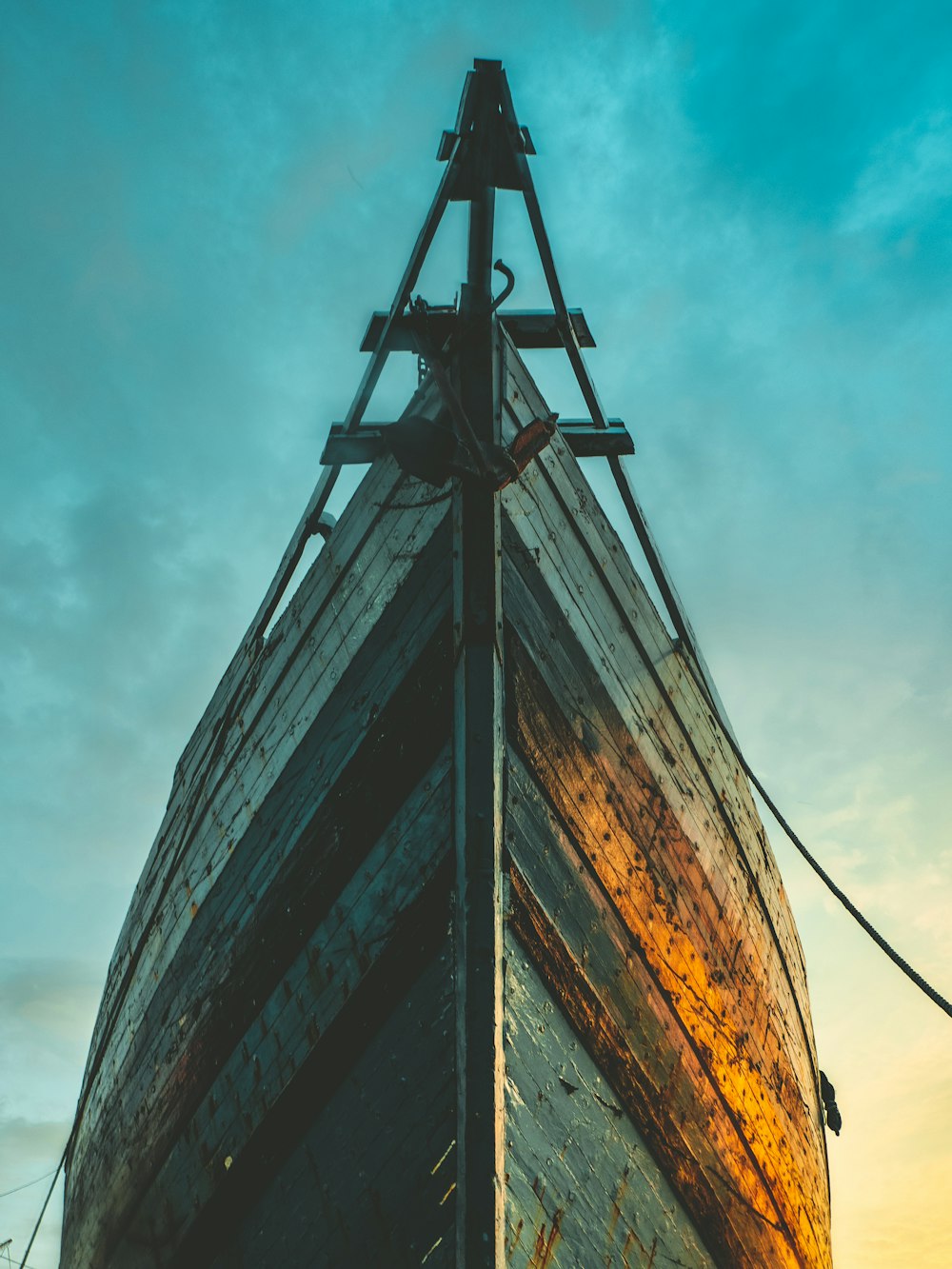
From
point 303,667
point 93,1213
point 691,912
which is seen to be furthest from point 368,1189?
point 93,1213

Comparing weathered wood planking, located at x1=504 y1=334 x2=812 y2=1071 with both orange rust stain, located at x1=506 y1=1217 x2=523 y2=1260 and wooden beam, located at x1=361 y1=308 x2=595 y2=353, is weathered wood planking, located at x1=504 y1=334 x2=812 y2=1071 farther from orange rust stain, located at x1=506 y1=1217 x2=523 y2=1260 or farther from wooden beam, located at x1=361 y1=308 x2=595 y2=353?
orange rust stain, located at x1=506 y1=1217 x2=523 y2=1260

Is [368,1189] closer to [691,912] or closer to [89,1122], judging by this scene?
[691,912]

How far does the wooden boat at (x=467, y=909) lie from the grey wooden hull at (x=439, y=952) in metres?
0.01

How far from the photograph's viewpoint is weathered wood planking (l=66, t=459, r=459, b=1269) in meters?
3.05

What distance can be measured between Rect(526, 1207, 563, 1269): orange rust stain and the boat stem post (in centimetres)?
19

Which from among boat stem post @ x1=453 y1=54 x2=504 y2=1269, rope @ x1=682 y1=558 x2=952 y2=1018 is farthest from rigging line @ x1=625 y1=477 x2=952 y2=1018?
boat stem post @ x1=453 y1=54 x2=504 y2=1269

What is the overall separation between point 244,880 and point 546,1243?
178 centimetres

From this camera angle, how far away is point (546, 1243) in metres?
2.26

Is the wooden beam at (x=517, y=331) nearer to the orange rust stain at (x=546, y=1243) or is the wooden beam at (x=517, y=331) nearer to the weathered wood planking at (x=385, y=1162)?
the weathered wood planking at (x=385, y=1162)

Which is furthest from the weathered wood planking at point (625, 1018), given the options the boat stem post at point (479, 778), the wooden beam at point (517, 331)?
the wooden beam at point (517, 331)

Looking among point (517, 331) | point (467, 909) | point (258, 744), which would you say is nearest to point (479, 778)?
point (467, 909)

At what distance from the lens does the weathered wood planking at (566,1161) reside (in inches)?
88.8

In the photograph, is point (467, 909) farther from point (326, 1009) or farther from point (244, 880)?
point (244, 880)

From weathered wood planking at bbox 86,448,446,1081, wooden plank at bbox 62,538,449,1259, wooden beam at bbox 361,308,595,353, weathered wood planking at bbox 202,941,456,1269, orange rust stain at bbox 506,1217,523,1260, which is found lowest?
orange rust stain at bbox 506,1217,523,1260
